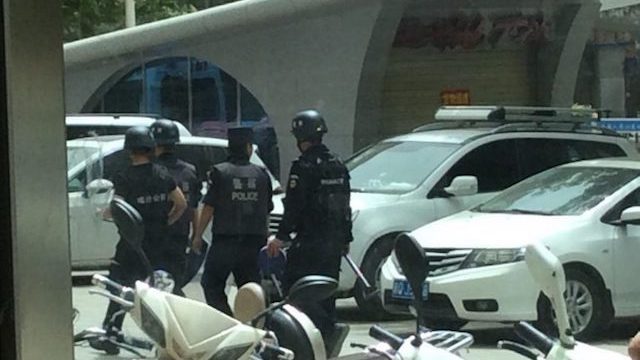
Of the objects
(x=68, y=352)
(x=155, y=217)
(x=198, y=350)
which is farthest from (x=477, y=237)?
(x=68, y=352)

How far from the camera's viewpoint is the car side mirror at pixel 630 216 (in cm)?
457

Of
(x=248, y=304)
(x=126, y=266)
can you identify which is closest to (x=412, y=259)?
(x=248, y=304)

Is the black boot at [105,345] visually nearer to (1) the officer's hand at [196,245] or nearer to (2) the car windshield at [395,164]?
(1) the officer's hand at [196,245]

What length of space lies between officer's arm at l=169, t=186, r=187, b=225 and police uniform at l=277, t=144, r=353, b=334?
47 centimetres

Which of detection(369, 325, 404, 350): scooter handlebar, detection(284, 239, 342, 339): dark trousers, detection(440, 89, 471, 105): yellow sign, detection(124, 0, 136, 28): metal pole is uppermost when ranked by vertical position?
detection(124, 0, 136, 28): metal pole

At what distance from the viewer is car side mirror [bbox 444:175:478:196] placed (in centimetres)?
499

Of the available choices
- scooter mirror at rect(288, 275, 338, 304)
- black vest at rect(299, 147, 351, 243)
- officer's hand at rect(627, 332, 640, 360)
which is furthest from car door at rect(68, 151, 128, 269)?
officer's hand at rect(627, 332, 640, 360)

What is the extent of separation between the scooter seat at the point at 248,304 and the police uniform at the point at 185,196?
166 cm

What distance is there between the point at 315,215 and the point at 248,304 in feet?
7.30

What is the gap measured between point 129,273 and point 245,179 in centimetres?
113

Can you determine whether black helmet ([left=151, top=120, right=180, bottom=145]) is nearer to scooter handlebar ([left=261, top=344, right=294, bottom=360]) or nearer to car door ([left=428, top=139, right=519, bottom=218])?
car door ([left=428, top=139, right=519, bottom=218])

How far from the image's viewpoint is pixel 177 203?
4.60m

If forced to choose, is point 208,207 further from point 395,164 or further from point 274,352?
point 274,352

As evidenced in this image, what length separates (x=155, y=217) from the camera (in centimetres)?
439
